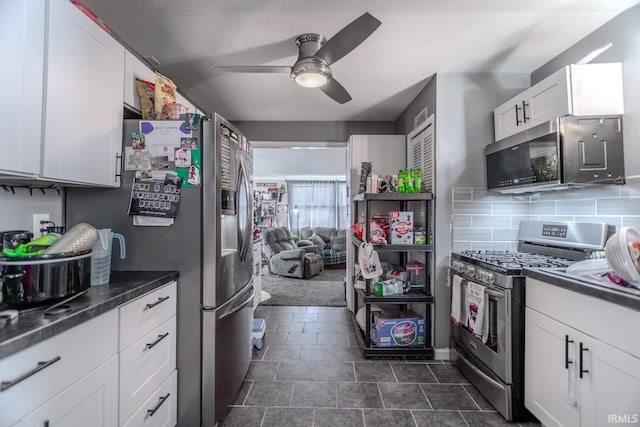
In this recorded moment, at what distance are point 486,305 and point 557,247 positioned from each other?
700 mm

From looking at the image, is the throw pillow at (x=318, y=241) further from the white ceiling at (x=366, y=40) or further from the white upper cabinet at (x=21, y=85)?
the white upper cabinet at (x=21, y=85)

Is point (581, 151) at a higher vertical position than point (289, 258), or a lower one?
A: higher

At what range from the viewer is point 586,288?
1.23 meters

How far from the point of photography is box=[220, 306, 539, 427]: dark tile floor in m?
1.63

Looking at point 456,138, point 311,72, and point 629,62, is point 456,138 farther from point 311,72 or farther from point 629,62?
point 311,72

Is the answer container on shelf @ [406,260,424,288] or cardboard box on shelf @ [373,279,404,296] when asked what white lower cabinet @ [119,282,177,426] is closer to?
cardboard box on shelf @ [373,279,404,296]

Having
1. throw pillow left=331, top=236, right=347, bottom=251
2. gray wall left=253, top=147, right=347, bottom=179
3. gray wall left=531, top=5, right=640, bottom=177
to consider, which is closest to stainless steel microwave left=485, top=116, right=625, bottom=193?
gray wall left=531, top=5, right=640, bottom=177

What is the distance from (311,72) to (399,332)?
2.11 metres

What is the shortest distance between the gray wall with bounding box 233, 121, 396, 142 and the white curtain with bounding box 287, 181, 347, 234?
4.88m

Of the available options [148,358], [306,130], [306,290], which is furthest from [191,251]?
[306,290]

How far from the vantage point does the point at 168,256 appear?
4.91 feet

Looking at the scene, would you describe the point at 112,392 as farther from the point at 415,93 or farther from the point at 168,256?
the point at 415,93

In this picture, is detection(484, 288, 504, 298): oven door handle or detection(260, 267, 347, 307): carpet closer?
detection(484, 288, 504, 298): oven door handle

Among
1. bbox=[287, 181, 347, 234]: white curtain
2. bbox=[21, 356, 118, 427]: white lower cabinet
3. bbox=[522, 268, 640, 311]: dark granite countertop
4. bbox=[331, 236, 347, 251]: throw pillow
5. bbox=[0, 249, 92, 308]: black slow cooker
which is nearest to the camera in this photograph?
bbox=[21, 356, 118, 427]: white lower cabinet
